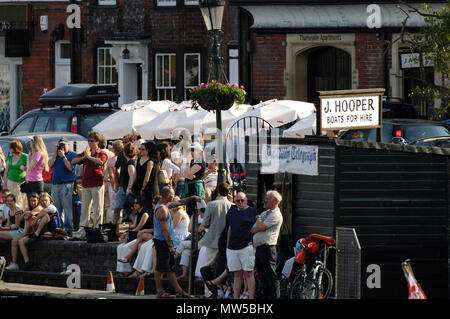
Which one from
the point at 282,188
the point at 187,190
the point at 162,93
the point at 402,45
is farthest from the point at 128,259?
the point at 162,93

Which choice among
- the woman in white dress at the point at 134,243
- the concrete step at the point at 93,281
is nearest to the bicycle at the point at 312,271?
the concrete step at the point at 93,281

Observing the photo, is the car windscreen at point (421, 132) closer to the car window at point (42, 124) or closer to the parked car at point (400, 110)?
the parked car at point (400, 110)

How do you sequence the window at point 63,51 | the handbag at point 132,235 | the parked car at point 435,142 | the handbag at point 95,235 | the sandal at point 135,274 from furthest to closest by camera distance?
the window at point 63,51, the handbag at point 95,235, the parked car at point 435,142, the handbag at point 132,235, the sandal at point 135,274

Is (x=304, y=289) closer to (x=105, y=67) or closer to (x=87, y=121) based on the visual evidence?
(x=87, y=121)

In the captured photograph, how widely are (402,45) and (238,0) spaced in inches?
Answer: 183

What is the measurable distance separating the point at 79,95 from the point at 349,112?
41.1 feet

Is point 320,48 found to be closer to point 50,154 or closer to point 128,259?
point 50,154

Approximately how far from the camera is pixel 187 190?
22344 mm

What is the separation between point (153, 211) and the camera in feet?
70.4

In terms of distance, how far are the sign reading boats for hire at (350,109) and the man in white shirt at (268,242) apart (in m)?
1.35

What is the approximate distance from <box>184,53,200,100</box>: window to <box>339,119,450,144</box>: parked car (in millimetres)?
16500

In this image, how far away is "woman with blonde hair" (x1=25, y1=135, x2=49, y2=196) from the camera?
23.8m

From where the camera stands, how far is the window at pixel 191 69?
134ft

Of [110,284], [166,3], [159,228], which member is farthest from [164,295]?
[166,3]
